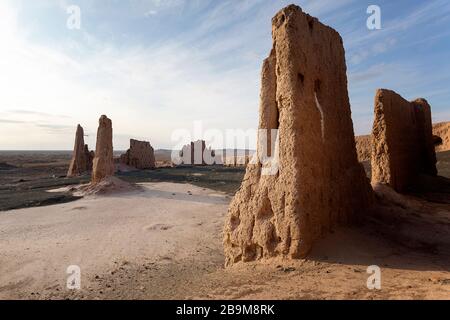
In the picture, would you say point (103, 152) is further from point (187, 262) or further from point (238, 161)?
point (238, 161)

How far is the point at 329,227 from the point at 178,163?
4248 centimetres

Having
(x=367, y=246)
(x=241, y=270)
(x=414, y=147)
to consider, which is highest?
(x=414, y=147)

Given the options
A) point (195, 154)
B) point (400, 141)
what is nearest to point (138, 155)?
point (195, 154)

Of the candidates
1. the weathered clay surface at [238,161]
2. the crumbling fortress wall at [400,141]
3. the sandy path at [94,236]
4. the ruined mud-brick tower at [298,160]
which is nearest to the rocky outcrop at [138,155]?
the weathered clay surface at [238,161]

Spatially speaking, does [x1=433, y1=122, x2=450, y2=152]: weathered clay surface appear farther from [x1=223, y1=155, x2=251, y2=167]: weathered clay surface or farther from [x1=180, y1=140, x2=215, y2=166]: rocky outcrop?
[x1=180, y1=140, x2=215, y2=166]: rocky outcrop

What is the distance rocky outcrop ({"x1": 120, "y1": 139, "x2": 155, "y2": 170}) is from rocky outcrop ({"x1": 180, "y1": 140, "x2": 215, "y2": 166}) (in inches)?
428

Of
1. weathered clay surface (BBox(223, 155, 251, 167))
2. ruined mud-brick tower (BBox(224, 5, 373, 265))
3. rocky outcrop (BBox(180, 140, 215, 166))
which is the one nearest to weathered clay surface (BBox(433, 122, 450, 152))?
ruined mud-brick tower (BBox(224, 5, 373, 265))

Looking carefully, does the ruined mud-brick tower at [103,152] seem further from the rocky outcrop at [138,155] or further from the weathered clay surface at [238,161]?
the weathered clay surface at [238,161]

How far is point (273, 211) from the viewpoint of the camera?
5.81m

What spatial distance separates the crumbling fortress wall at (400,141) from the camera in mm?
9164

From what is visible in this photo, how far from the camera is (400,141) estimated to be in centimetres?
985

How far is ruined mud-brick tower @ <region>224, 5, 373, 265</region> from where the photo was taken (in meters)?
5.56
